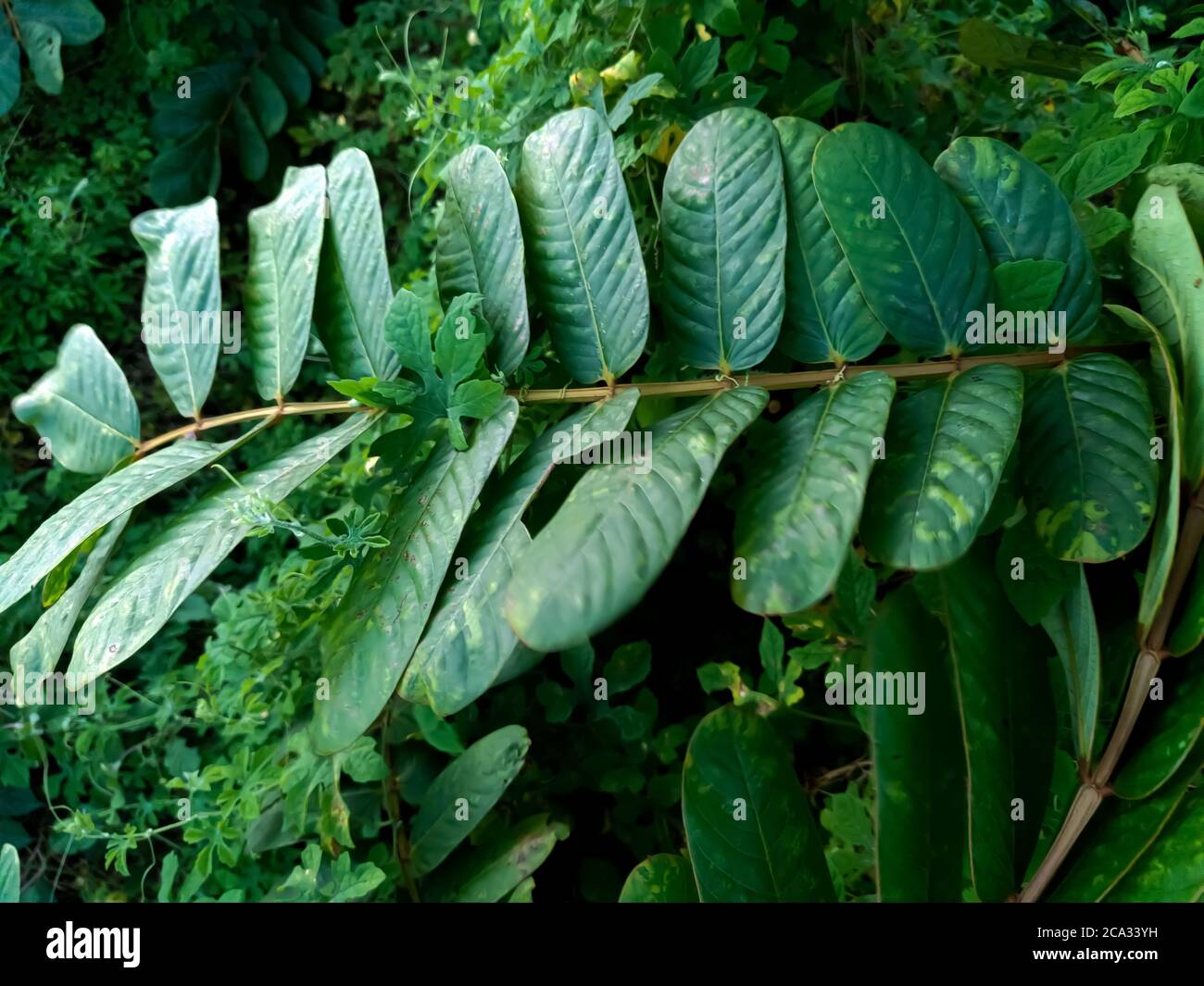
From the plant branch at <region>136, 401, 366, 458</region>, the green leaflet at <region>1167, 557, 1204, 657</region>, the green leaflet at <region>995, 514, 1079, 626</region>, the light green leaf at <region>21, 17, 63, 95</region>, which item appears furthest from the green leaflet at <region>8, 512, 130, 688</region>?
the light green leaf at <region>21, 17, 63, 95</region>

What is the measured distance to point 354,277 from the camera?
2.98 feet

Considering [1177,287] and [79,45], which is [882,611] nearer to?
[1177,287]

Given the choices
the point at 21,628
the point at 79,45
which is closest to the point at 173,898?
the point at 21,628

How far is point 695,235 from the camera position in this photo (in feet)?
2.67

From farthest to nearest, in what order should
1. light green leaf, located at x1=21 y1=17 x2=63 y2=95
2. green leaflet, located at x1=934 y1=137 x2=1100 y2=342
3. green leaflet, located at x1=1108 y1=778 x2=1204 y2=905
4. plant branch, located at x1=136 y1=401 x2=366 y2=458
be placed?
light green leaf, located at x1=21 y1=17 x2=63 y2=95 < plant branch, located at x1=136 y1=401 x2=366 y2=458 < green leaflet, located at x1=934 y1=137 x2=1100 y2=342 < green leaflet, located at x1=1108 y1=778 x2=1204 y2=905

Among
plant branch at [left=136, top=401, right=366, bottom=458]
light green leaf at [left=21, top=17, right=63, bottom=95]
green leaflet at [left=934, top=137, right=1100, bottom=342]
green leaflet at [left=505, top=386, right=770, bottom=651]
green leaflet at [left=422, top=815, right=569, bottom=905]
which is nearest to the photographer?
green leaflet at [left=505, top=386, right=770, bottom=651]

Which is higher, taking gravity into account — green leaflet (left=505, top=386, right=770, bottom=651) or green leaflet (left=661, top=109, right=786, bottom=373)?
green leaflet (left=661, top=109, right=786, bottom=373)

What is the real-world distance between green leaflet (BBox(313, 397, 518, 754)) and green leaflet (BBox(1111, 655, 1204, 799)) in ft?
1.83

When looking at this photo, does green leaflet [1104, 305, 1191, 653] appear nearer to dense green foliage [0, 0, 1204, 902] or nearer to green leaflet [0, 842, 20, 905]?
dense green foliage [0, 0, 1204, 902]

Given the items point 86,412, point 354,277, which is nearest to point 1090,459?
point 354,277

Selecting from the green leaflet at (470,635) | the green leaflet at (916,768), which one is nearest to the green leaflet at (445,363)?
the green leaflet at (470,635)

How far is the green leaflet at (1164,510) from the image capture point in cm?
65

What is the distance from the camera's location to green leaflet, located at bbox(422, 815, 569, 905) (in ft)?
3.44

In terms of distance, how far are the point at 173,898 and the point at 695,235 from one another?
3.43ft
